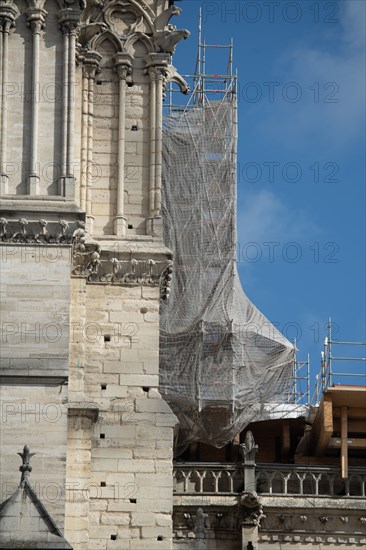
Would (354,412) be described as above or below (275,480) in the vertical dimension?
above

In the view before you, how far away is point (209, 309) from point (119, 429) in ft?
32.8

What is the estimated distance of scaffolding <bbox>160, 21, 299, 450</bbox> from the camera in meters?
49.3

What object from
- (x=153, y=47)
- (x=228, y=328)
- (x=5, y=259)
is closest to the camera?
(x=5, y=259)

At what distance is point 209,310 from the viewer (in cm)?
5025

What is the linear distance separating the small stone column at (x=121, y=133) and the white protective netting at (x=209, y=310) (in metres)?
7.99

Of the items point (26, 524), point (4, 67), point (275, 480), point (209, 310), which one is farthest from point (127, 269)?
point (209, 310)

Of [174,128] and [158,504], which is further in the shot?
[174,128]

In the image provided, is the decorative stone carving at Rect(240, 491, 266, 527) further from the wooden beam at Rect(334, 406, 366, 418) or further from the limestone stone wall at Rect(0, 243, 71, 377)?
the limestone stone wall at Rect(0, 243, 71, 377)

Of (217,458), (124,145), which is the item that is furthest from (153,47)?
(217,458)

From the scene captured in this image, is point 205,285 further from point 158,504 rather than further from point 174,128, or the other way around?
point 158,504

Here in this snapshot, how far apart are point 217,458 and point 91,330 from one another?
9896mm

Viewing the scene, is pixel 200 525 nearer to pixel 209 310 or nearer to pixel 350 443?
pixel 350 443

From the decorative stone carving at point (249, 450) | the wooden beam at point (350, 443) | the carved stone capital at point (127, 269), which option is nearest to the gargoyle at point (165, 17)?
the carved stone capital at point (127, 269)

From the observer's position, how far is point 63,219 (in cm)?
3997
